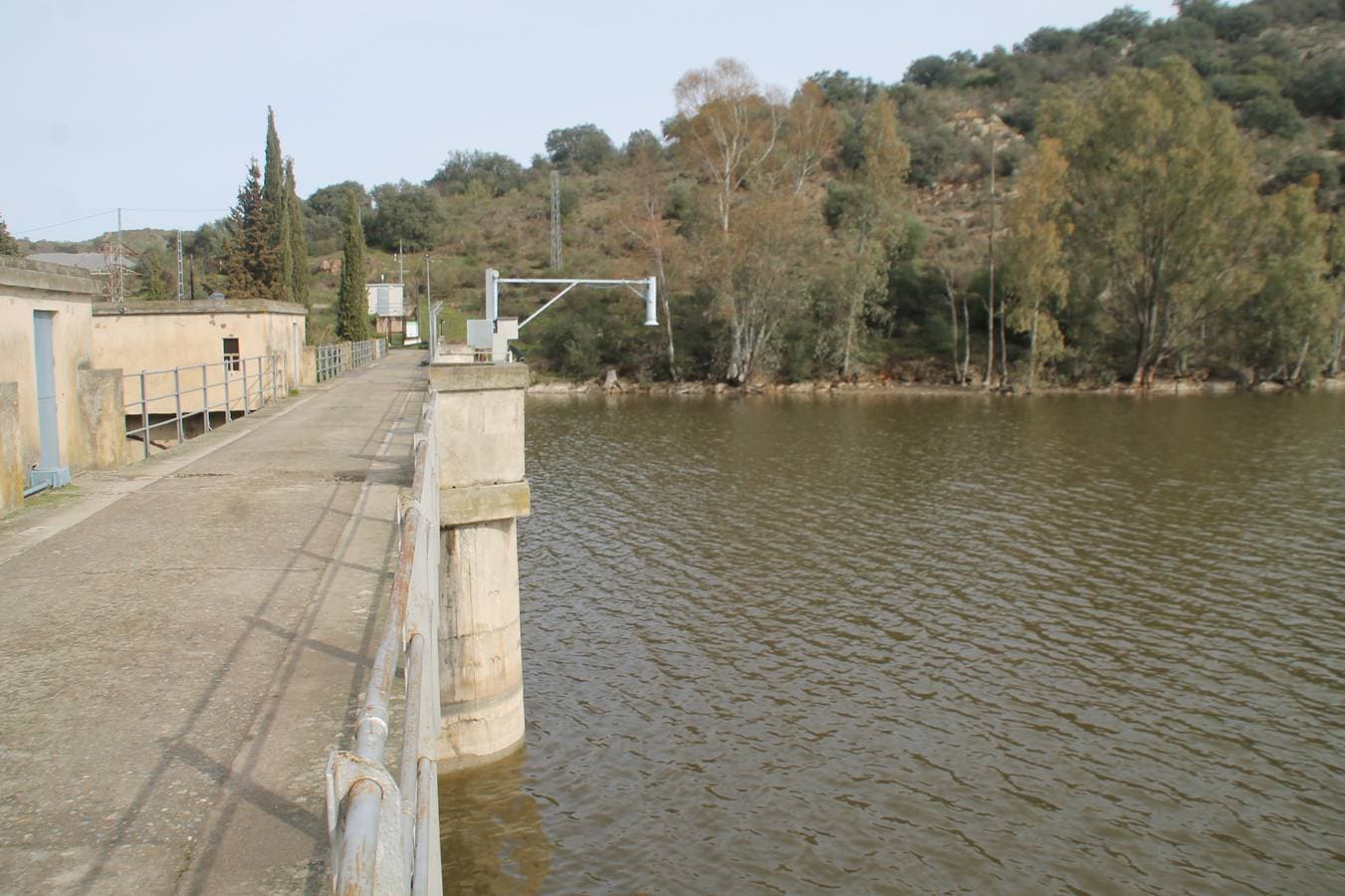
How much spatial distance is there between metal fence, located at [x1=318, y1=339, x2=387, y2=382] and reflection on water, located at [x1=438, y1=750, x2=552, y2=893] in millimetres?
25251

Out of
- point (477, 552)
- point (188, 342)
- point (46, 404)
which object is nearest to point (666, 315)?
point (188, 342)

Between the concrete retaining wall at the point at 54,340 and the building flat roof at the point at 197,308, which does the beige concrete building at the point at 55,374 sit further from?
the building flat roof at the point at 197,308

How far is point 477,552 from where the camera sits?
1038cm

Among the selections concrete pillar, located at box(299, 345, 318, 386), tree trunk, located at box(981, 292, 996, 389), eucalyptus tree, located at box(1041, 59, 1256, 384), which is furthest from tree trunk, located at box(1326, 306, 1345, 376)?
concrete pillar, located at box(299, 345, 318, 386)

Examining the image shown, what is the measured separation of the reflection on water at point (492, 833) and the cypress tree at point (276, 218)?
1558 inches

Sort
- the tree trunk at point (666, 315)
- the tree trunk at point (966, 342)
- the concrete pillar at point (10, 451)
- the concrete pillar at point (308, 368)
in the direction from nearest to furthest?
1. the concrete pillar at point (10, 451)
2. the concrete pillar at point (308, 368)
3. the tree trunk at point (966, 342)
4. the tree trunk at point (666, 315)

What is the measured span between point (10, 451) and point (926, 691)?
1030cm

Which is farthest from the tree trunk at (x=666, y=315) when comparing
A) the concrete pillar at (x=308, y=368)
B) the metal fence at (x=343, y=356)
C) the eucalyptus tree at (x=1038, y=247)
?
the concrete pillar at (x=308, y=368)

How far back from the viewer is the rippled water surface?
924 centimetres

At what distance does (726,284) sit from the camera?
171 ft

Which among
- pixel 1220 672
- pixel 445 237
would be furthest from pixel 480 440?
pixel 445 237

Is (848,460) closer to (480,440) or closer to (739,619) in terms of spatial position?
(739,619)

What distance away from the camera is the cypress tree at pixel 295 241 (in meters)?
51.3

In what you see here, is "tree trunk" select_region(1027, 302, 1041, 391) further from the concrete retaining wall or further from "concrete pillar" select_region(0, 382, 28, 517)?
"concrete pillar" select_region(0, 382, 28, 517)
